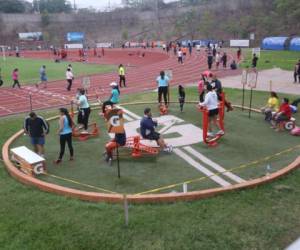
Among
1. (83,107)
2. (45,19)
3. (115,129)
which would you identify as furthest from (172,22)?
(115,129)

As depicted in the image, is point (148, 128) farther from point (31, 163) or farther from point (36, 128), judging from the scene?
point (31, 163)

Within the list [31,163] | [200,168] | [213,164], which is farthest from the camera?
[213,164]

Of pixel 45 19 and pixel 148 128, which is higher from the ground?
pixel 45 19

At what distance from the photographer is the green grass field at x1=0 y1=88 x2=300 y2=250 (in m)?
6.85

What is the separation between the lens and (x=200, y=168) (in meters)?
10.3

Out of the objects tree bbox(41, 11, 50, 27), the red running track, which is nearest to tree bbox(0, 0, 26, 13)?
tree bbox(41, 11, 50, 27)

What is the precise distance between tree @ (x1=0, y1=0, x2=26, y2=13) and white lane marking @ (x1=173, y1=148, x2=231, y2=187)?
105379 millimetres

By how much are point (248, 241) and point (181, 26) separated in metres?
81.0

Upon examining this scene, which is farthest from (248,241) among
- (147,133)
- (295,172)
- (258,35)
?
(258,35)

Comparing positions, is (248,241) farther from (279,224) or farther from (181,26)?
(181,26)

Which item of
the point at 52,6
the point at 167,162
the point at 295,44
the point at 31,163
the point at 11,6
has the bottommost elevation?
the point at 167,162

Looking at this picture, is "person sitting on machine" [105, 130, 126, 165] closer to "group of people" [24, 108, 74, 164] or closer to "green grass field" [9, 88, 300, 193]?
"green grass field" [9, 88, 300, 193]

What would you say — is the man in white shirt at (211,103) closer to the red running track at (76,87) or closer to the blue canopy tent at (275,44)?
the red running track at (76,87)

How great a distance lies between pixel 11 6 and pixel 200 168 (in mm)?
108326
